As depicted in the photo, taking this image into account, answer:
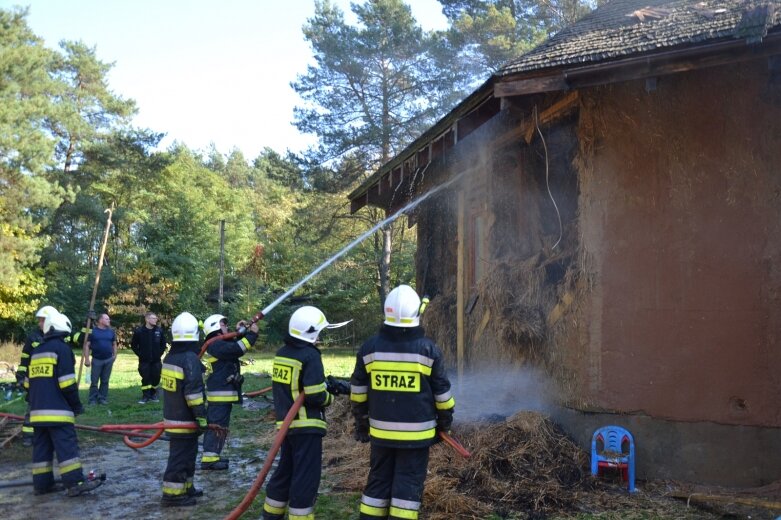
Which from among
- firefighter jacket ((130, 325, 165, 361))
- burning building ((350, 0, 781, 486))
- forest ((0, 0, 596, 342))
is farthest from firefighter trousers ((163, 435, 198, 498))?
forest ((0, 0, 596, 342))

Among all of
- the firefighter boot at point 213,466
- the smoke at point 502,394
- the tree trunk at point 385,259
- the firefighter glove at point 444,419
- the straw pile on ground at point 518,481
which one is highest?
the tree trunk at point 385,259

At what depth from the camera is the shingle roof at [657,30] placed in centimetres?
503

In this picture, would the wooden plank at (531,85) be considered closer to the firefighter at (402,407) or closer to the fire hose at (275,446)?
the firefighter at (402,407)

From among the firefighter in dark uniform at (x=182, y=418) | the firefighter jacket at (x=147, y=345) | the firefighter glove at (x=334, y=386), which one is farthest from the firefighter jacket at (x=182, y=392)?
the firefighter jacket at (x=147, y=345)

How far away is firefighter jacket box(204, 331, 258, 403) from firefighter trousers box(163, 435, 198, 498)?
143 cm

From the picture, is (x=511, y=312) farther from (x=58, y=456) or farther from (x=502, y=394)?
(x=58, y=456)

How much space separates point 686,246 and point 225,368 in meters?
5.30

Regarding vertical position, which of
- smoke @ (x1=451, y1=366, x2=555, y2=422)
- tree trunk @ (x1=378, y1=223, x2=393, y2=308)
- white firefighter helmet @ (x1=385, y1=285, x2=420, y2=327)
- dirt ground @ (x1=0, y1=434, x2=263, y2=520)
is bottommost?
dirt ground @ (x1=0, y1=434, x2=263, y2=520)

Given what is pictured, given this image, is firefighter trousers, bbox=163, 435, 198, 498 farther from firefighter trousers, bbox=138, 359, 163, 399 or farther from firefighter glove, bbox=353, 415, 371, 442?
firefighter trousers, bbox=138, 359, 163, 399

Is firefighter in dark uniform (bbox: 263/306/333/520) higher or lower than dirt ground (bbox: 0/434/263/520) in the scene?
higher

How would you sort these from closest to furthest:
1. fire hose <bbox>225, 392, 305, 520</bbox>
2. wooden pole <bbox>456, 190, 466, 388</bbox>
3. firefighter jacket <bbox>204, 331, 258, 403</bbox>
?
fire hose <bbox>225, 392, 305, 520</bbox> < firefighter jacket <bbox>204, 331, 258, 403</bbox> < wooden pole <bbox>456, 190, 466, 388</bbox>

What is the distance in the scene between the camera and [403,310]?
4645 millimetres

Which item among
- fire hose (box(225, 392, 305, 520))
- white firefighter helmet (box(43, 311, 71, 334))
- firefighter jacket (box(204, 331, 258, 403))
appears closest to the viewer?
fire hose (box(225, 392, 305, 520))

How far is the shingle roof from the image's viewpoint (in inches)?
198
